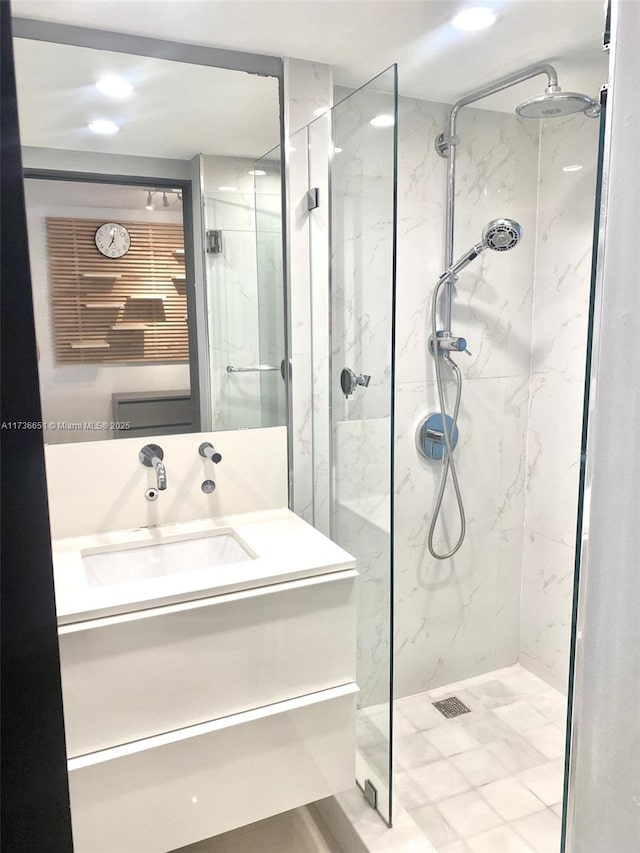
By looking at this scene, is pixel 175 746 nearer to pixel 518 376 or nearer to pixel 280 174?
pixel 280 174

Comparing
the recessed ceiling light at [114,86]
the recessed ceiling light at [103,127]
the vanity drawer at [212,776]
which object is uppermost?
the recessed ceiling light at [114,86]

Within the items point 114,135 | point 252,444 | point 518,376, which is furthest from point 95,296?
point 518,376

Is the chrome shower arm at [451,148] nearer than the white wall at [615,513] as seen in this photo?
No

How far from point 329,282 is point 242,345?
341 mm

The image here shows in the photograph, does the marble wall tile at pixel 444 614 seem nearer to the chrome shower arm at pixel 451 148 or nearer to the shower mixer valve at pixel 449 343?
the shower mixer valve at pixel 449 343

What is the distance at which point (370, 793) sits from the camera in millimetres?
A: 1832

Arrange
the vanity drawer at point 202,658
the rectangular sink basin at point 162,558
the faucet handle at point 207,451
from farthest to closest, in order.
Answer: the faucet handle at point 207,451
the rectangular sink basin at point 162,558
the vanity drawer at point 202,658

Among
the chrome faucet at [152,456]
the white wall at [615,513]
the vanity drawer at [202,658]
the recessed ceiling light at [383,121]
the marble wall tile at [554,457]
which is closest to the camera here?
the white wall at [615,513]

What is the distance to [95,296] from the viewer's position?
1.77m

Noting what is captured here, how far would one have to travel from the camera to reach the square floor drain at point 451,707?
8.02 feet

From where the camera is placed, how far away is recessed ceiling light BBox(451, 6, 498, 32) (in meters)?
1.61

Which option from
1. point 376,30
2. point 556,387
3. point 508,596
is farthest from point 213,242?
point 508,596

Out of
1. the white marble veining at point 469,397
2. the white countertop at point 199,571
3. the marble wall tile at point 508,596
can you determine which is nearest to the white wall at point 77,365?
the white countertop at point 199,571

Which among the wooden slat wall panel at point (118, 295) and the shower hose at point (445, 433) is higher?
the wooden slat wall panel at point (118, 295)
